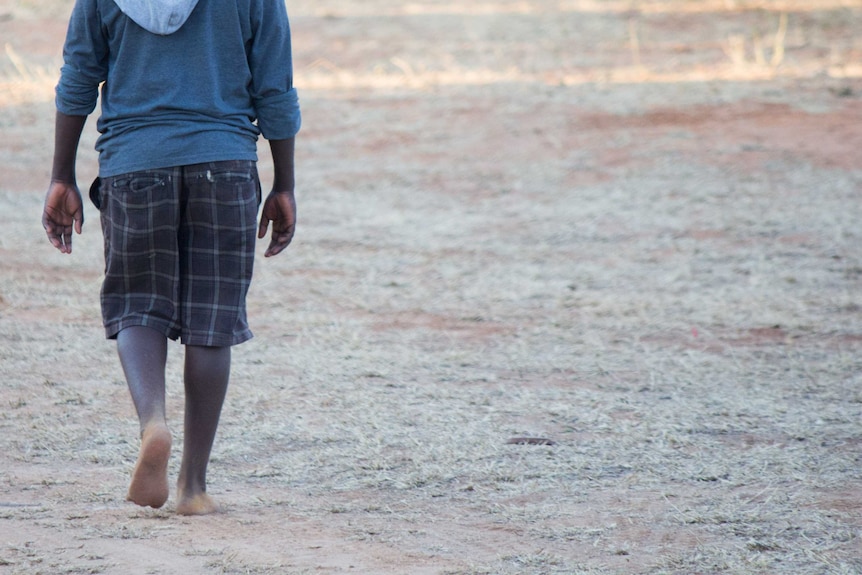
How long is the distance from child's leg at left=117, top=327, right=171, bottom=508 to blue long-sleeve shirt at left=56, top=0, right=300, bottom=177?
0.44 meters

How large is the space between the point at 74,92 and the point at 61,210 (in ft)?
1.08

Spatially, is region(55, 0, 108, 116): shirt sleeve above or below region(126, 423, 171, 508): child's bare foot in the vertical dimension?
above

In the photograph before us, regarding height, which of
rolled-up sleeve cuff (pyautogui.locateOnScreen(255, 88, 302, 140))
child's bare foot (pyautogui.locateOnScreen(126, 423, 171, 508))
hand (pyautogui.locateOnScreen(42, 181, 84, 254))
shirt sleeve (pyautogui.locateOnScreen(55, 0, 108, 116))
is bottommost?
child's bare foot (pyautogui.locateOnScreen(126, 423, 171, 508))

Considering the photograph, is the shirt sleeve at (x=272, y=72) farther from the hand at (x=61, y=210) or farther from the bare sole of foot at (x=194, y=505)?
the bare sole of foot at (x=194, y=505)

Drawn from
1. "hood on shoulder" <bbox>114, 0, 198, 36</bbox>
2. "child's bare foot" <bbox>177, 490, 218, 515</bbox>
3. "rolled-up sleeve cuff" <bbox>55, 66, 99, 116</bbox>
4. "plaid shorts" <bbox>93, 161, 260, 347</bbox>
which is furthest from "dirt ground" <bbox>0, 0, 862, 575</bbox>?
"hood on shoulder" <bbox>114, 0, 198, 36</bbox>

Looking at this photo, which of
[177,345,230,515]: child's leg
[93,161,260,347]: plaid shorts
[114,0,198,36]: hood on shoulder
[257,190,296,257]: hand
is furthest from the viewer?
[257,190,296,257]: hand

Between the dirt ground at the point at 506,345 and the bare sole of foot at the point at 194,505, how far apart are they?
0.04 meters

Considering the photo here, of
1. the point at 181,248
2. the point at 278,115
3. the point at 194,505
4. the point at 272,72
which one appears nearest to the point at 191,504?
the point at 194,505

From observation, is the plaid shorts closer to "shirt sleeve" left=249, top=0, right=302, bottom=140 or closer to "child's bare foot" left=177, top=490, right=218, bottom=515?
"shirt sleeve" left=249, top=0, right=302, bottom=140

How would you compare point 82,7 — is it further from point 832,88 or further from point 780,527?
point 832,88

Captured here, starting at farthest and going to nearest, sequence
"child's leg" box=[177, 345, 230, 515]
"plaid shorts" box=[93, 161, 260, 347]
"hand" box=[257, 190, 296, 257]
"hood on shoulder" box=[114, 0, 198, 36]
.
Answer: "hand" box=[257, 190, 296, 257]
"child's leg" box=[177, 345, 230, 515]
"plaid shorts" box=[93, 161, 260, 347]
"hood on shoulder" box=[114, 0, 198, 36]

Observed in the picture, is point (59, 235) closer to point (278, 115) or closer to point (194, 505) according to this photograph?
point (278, 115)

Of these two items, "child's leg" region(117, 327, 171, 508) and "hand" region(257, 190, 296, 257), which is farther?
"hand" region(257, 190, 296, 257)

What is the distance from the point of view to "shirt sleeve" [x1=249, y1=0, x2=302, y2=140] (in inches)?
113
